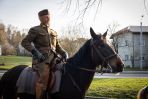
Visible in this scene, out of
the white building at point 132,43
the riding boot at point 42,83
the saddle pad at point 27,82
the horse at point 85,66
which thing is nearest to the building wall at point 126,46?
the white building at point 132,43

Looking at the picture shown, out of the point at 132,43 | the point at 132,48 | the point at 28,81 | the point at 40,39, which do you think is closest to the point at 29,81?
the point at 28,81

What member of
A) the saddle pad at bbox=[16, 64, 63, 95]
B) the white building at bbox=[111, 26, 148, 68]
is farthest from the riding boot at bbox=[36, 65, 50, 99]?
the white building at bbox=[111, 26, 148, 68]

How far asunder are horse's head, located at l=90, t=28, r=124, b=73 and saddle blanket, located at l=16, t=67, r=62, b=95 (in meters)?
0.96

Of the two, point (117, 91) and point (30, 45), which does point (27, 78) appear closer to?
point (30, 45)

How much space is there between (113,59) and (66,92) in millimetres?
1313

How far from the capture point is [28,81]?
755 centimetres

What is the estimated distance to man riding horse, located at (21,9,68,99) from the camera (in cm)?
720

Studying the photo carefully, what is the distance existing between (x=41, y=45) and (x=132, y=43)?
61.6 metres

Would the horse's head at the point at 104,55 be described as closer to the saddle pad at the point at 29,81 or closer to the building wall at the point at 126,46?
the saddle pad at the point at 29,81

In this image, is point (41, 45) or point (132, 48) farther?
point (132, 48)

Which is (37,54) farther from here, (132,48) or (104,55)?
(132,48)

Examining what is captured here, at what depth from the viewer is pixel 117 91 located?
16.9 meters

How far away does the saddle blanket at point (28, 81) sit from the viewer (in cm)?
725

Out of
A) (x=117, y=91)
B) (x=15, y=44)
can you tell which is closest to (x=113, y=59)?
(x=117, y=91)
